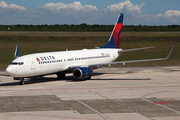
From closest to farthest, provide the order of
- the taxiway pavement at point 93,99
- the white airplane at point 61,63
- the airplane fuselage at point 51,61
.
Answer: the taxiway pavement at point 93,99
the airplane fuselage at point 51,61
the white airplane at point 61,63

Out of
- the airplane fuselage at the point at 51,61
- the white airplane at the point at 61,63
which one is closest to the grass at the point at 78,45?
the white airplane at the point at 61,63

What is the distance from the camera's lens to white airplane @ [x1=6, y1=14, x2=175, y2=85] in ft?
121

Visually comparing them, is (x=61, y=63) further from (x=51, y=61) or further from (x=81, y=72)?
(x=81, y=72)

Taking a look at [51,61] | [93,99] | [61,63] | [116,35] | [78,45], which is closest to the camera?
[93,99]

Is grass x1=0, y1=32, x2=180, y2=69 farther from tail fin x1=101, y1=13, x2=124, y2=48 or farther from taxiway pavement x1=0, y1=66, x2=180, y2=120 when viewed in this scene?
taxiway pavement x1=0, y1=66, x2=180, y2=120

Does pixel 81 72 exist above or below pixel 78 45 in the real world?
below

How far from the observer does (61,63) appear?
41.4 meters

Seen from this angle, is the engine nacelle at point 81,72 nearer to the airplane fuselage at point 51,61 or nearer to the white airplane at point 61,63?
the white airplane at point 61,63

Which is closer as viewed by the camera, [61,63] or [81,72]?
[81,72]

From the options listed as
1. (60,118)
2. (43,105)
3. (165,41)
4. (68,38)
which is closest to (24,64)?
(43,105)

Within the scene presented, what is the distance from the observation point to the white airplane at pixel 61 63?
1451 inches

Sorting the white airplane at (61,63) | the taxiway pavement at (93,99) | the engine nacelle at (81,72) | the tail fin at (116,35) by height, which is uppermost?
the tail fin at (116,35)

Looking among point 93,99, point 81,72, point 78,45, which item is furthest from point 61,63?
point 78,45

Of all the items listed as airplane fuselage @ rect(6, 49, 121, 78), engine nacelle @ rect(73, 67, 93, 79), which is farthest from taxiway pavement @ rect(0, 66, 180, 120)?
airplane fuselage @ rect(6, 49, 121, 78)
